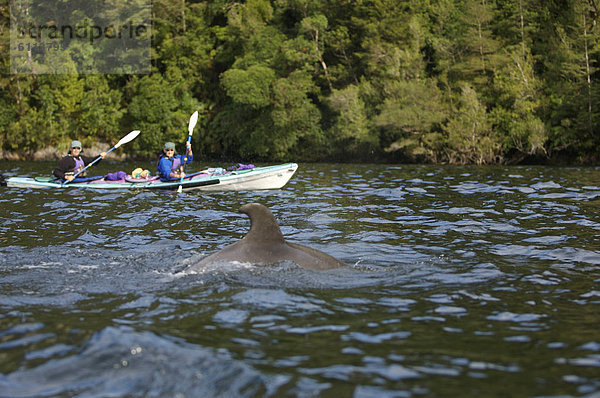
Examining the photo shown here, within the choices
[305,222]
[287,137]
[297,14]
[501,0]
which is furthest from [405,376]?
[297,14]

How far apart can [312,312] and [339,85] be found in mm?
37100

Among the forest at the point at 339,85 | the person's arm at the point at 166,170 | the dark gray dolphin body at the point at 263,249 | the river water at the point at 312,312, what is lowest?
the river water at the point at 312,312

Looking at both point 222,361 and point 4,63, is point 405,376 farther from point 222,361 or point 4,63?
point 4,63

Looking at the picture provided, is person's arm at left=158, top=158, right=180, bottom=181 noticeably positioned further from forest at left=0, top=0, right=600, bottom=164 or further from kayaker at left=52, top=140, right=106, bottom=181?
forest at left=0, top=0, right=600, bottom=164

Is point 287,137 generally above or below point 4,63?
below

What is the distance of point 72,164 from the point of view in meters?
17.9

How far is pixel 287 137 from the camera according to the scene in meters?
38.3

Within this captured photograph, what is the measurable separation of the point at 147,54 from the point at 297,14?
40.3 feet

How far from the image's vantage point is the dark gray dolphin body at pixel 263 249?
6.05 meters

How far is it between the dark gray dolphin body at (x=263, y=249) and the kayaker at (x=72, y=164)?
12.7m

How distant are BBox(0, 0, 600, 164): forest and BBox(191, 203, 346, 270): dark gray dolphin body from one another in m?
26.0

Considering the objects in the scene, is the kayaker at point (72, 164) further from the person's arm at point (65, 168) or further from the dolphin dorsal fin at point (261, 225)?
the dolphin dorsal fin at point (261, 225)

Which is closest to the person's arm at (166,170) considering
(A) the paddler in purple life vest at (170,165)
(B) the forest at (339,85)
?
(A) the paddler in purple life vest at (170,165)

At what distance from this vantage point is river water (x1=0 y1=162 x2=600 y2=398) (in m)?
3.62
